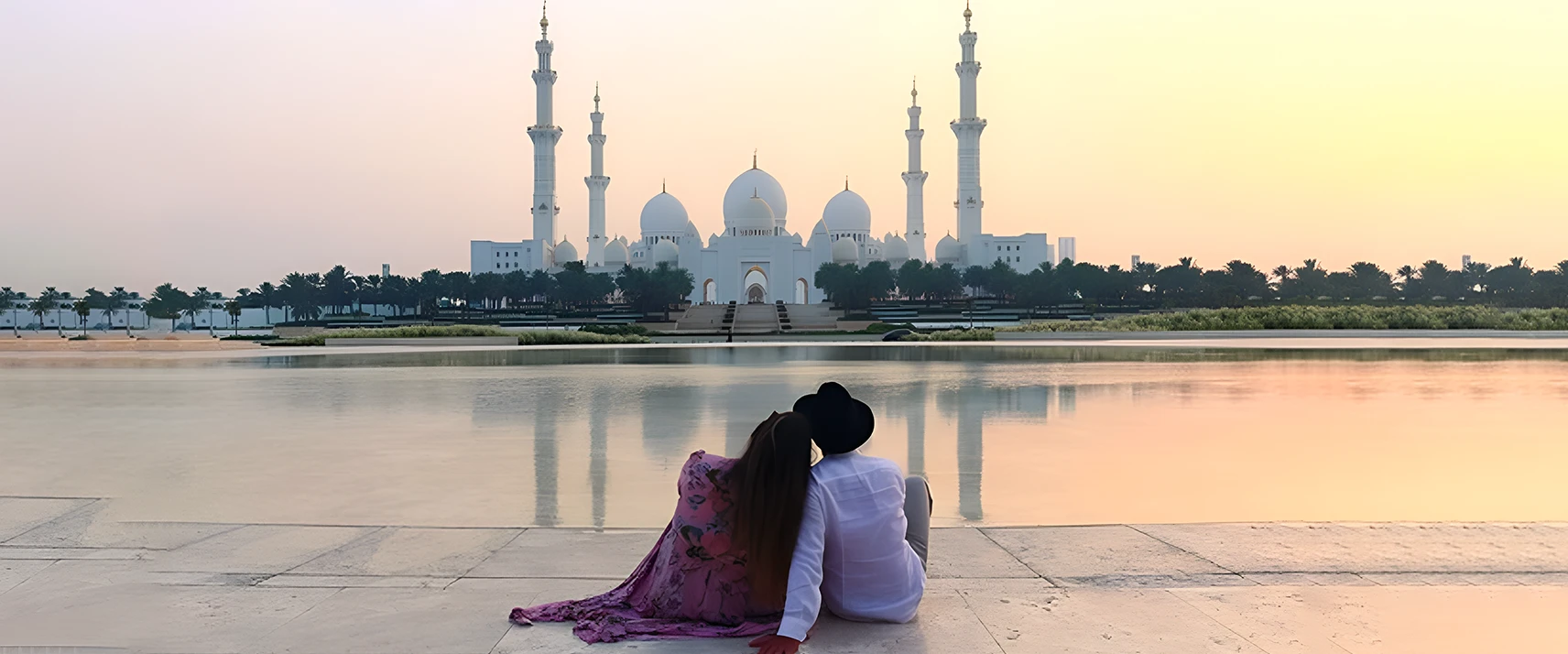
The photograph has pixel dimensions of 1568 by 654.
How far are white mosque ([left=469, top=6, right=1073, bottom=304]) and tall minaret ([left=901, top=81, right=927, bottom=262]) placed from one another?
0.09m

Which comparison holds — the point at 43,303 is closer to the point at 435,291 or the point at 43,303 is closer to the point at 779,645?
the point at 435,291

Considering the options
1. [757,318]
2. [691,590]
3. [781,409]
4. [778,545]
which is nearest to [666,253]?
[757,318]

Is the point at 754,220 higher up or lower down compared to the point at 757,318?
higher up

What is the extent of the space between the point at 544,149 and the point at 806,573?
78.6 meters

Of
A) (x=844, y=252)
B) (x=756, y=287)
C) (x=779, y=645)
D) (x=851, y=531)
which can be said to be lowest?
(x=779, y=645)

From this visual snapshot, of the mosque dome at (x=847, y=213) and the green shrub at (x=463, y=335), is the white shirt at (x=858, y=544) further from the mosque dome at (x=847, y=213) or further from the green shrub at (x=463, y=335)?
the mosque dome at (x=847, y=213)

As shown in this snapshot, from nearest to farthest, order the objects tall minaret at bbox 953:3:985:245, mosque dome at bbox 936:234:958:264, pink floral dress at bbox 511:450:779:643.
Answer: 1. pink floral dress at bbox 511:450:779:643
2. tall minaret at bbox 953:3:985:245
3. mosque dome at bbox 936:234:958:264

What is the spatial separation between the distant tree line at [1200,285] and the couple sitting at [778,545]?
61296 millimetres

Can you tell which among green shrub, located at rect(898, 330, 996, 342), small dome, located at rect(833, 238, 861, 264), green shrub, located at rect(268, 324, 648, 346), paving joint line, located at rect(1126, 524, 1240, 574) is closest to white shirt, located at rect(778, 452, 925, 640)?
paving joint line, located at rect(1126, 524, 1240, 574)

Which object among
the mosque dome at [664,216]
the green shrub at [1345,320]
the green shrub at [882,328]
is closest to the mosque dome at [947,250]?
the mosque dome at [664,216]

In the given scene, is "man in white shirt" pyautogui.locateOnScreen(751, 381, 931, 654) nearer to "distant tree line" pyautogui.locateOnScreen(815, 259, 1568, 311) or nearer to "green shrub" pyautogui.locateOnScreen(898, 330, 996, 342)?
"green shrub" pyautogui.locateOnScreen(898, 330, 996, 342)

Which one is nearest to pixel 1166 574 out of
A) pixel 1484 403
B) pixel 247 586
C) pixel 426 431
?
pixel 247 586

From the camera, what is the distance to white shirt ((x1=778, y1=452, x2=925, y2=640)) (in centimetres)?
401

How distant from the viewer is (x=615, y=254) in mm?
96125
